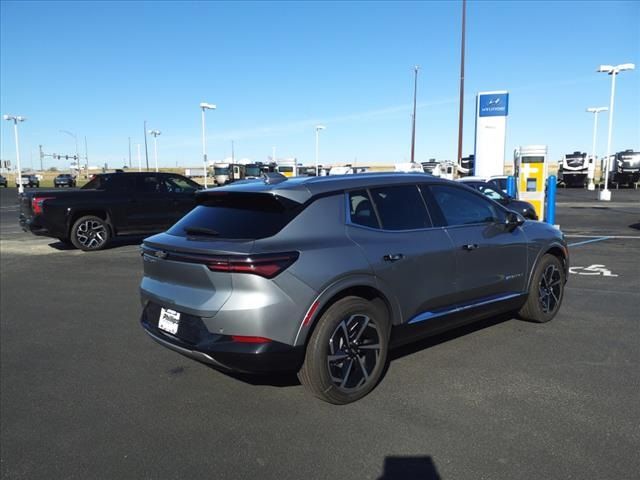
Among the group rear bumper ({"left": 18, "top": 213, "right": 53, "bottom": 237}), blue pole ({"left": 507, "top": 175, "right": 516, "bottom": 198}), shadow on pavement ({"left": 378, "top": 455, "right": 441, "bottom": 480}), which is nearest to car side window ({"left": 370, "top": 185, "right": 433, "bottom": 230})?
shadow on pavement ({"left": 378, "top": 455, "right": 441, "bottom": 480})

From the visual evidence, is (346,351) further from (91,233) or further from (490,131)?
(490,131)

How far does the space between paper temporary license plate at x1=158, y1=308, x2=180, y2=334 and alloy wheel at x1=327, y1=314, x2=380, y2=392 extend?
1.13 metres

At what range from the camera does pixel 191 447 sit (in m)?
3.17

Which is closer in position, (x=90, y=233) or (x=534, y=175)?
(x=90, y=233)

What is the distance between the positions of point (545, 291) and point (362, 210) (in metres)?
2.74

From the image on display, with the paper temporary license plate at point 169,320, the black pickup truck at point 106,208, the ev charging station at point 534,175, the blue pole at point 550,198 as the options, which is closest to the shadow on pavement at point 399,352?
the paper temporary license plate at point 169,320

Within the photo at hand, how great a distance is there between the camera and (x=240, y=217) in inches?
146

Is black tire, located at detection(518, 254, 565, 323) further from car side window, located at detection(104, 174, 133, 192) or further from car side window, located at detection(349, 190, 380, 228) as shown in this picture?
car side window, located at detection(104, 174, 133, 192)

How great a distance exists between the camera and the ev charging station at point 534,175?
14953 mm

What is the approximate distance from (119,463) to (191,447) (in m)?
0.42

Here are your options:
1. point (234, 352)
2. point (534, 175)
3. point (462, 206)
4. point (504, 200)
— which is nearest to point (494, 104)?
point (534, 175)

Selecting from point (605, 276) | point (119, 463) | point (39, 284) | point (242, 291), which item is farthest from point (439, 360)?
point (39, 284)

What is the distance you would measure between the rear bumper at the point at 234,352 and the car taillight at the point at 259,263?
0.45 meters

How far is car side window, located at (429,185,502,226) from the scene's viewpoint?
4488 mm
